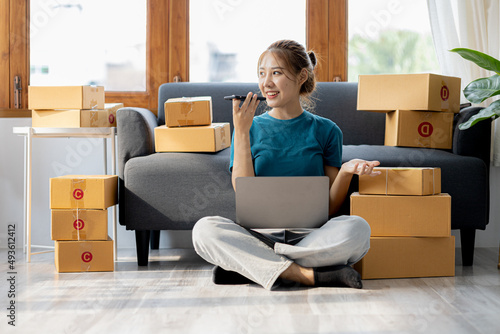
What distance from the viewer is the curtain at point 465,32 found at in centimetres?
278

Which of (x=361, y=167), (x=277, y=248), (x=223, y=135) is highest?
(x=223, y=135)

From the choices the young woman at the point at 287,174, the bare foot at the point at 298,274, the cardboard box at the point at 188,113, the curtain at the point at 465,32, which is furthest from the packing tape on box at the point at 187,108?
the curtain at the point at 465,32

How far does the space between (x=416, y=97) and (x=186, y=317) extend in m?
1.41

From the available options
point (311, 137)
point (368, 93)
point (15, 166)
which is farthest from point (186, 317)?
point (15, 166)

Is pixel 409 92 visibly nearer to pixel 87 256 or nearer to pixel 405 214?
pixel 405 214

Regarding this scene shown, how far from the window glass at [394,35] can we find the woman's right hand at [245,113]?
4.58 feet

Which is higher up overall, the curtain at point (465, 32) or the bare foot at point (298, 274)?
the curtain at point (465, 32)

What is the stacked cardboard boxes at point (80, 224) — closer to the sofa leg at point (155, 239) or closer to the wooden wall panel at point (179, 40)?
the sofa leg at point (155, 239)

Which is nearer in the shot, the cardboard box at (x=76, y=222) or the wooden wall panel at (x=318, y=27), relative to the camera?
the cardboard box at (x=76, y=222)

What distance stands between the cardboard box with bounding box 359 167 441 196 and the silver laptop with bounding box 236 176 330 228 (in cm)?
20

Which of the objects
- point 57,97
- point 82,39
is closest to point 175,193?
point 57,97

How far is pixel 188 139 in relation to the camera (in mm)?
2236

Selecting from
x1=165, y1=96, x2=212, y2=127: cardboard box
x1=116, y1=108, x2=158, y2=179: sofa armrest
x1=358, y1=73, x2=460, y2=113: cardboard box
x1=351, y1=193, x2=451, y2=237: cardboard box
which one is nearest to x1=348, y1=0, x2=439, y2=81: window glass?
x1=358, y1=73, x2=460, y2=113: cardboard box

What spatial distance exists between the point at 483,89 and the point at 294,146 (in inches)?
34.3
